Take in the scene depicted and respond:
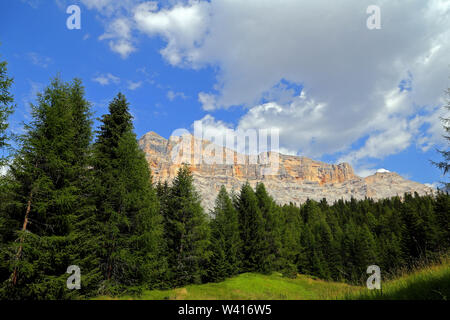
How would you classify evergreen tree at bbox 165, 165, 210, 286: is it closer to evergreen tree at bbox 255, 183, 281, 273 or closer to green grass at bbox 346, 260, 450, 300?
evergreen tree at bbox 255, 183, 281, 273

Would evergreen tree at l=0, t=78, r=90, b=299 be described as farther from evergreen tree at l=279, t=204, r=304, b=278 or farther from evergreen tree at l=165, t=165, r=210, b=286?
evergreen tree at l=279, t=204, r=304, b=278

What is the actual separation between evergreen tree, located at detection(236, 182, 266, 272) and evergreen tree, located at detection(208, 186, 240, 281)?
1.81 meters

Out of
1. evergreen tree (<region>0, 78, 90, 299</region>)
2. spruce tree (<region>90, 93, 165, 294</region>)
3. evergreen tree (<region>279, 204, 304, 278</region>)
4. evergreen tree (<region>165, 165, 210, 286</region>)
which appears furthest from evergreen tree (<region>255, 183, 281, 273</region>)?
evergreen tree (<region>0, 78, 90, 299</region>)

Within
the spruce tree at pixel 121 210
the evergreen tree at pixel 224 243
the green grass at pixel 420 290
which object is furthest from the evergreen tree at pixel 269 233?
the green grass at pixel 420 290

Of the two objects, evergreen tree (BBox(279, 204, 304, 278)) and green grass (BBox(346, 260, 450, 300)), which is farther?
evergreen tree (BBox(279, 204, 304, 278))

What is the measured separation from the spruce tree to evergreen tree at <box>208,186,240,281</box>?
44.5 ft

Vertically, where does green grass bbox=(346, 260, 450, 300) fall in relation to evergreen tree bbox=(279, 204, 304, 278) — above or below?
above

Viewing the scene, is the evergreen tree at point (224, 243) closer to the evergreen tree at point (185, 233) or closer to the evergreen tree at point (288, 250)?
the evergreen tree at point (185, 233)

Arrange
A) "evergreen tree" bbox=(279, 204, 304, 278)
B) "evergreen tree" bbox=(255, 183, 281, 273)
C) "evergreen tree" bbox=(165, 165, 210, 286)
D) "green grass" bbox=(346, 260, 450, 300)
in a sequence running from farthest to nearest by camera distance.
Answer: "evergreen tree" bbox=(279, 204, 304, 278) → "evergreen tree" bbox=(255, 183, 281, 273) → "evergreen tree" bbox=(165, 165, 210, 286) → "green grass" bbox=(346, 260, 450, 300)

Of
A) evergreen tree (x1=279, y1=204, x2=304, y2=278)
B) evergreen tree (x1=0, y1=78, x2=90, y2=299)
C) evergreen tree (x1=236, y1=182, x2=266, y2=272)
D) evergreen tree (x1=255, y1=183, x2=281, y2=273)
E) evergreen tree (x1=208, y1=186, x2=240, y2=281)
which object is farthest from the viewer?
evergreen tree (x1=279, y1=204, x2=304, y2=278)

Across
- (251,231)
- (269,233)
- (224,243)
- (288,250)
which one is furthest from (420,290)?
(288,250)

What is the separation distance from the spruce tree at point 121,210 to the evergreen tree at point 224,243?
13568 mm

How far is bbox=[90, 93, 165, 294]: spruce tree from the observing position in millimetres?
15008

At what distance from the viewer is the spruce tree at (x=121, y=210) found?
1501cm
